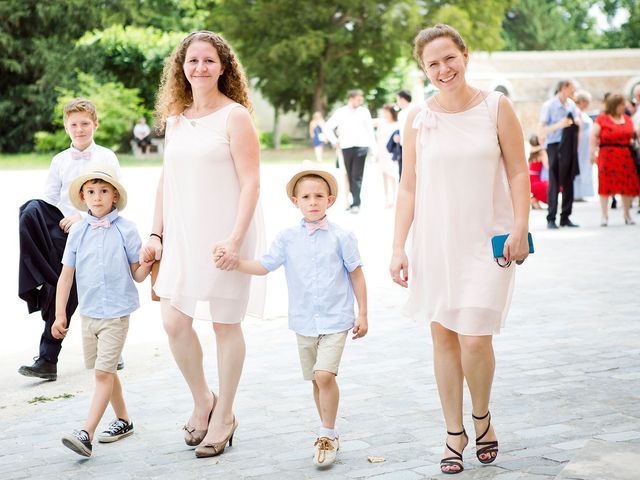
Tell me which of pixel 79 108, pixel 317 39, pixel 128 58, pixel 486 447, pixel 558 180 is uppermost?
pixel 317 39

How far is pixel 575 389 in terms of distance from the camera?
247 inches

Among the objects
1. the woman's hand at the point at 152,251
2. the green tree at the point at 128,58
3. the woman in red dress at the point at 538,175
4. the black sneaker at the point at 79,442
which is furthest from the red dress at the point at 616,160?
the green tree at the point at 128,58

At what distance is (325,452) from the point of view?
4.94 m

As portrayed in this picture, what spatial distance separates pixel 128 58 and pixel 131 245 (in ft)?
146

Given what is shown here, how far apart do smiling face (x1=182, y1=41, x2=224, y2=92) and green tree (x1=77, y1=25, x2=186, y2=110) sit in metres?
43.6

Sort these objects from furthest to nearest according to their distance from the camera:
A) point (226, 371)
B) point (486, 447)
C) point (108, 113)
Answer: point (108, 113) < point (226, 371) < point (486, 447)

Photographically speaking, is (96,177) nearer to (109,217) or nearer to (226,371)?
(109,217)

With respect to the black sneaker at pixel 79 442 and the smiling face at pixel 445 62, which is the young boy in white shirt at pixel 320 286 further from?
the black sneaker at pixel 79 442

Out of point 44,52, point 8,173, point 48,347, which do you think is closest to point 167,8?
point 44,52

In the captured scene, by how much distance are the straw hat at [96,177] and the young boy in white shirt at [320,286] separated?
92 centimetres

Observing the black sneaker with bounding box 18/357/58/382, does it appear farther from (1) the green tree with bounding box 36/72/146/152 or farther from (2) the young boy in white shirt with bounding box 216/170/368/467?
(1) the green tree with bounding box 36/72/146/152

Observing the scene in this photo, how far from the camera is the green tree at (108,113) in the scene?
45.8m

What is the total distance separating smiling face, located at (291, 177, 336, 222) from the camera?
5.09m

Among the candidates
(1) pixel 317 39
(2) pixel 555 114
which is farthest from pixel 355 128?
(1) pixel 317 39
